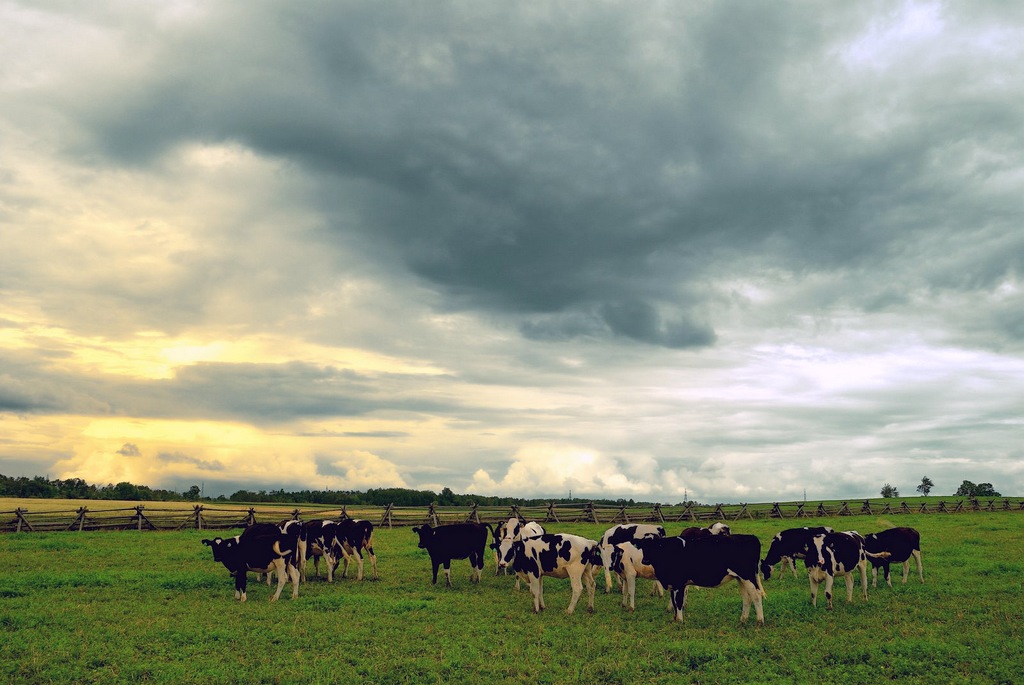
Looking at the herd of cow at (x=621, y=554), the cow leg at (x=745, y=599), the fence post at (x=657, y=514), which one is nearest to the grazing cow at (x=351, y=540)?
the herd of cow at (x=621, y=554)

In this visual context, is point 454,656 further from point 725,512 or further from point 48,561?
point 725,512

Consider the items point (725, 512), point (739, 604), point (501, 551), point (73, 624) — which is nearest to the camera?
point (73, 624)

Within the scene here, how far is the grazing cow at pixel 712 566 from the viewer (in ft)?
47.0

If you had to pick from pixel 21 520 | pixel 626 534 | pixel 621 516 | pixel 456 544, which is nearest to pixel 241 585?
pixel 456 544

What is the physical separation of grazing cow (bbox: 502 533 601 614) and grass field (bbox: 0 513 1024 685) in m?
0.65

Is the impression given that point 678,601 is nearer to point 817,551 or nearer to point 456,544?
point 817,551

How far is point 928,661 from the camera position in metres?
11.3

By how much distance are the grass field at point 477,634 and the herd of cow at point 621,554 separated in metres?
0.69

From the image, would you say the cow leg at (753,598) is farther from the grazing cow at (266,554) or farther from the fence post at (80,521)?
the fence post at (80,521)

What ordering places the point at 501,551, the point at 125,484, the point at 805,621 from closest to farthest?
the point at 805,621
the point at 501,551
the point at 125,484

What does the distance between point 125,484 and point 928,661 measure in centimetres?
10525

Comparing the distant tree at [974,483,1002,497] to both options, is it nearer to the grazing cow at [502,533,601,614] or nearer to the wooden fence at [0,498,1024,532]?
the wooden fence at [0,498,1024,532]

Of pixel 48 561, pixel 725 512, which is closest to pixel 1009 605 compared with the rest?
pixel 48 561

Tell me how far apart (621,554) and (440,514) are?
99.2 feet
